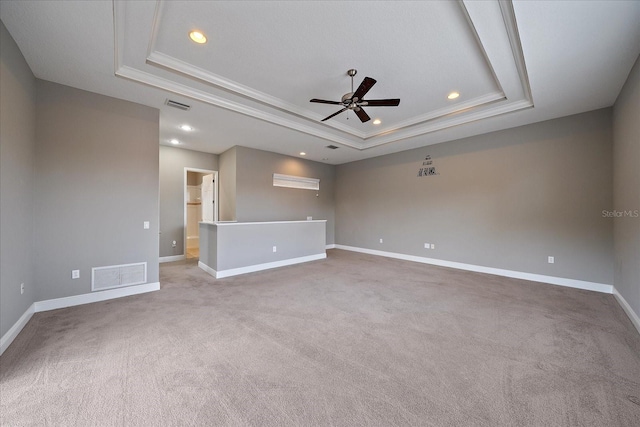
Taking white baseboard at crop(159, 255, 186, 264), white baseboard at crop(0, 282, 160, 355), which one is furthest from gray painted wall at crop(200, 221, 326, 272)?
white baseboard at crop(159, 255, 186, 264)

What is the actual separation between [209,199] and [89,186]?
3.71 m

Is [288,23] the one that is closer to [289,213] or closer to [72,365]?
[72,365]

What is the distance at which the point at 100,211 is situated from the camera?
3.38 metres

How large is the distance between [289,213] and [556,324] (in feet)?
18.9

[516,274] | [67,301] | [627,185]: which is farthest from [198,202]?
[627,185]

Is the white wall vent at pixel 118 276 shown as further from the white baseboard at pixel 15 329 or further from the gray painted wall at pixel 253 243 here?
the gray painted wall at pixel 253 243

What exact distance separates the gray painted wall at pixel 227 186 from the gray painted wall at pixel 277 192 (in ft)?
0.49

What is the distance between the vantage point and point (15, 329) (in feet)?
7.80

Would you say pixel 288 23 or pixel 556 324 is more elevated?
pixel 288 23

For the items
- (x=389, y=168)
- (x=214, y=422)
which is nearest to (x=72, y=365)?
(x=214, y=422)

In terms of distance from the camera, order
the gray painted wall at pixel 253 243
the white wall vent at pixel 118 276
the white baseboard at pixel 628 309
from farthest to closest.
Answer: the gray painted wall at pixel 253 243, the white wall vent at pixel 118 276, the white baseboard at pixel 628 309

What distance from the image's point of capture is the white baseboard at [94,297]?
→ 300 cm

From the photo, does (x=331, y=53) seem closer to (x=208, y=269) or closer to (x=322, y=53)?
(x=322, y=53)

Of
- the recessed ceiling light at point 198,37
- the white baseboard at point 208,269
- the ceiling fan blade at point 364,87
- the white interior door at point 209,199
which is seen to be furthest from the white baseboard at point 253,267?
the ceiling fan blade at point 364,87
